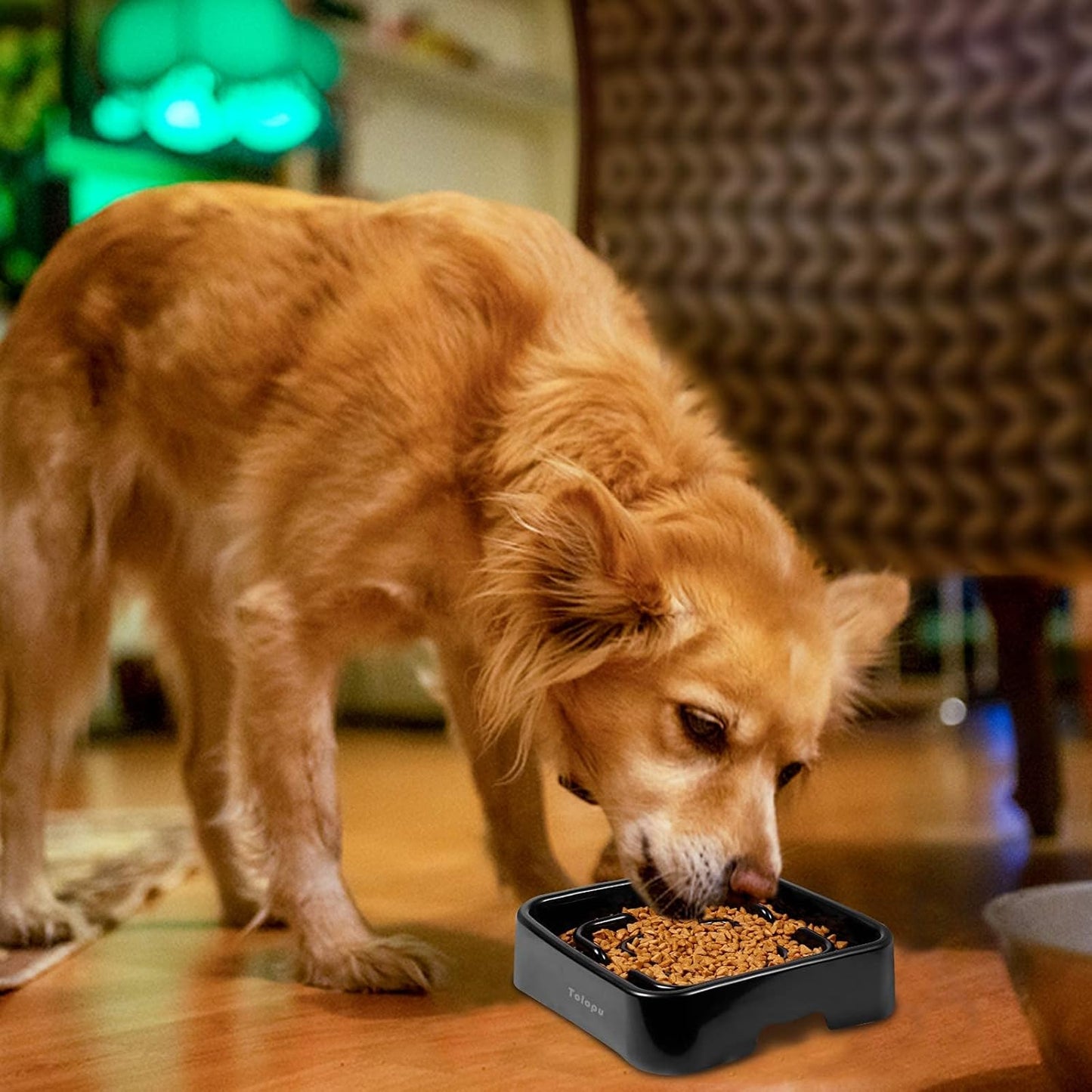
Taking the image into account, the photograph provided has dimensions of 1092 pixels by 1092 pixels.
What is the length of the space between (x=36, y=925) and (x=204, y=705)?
40cm

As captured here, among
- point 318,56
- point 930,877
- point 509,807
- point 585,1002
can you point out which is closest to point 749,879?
point 585,1002

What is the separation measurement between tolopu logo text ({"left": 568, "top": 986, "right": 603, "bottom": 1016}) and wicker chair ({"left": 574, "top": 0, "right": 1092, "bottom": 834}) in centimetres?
68

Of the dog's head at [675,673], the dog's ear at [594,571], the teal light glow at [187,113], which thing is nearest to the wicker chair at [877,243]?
the dog's head at [675,673]

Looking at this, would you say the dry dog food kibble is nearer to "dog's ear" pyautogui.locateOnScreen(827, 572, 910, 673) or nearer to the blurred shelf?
"dog's ear" pyautogui.locateOnScreen(827, 572, 910, 673)

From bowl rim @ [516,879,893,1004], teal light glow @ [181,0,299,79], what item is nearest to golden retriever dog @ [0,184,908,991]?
bowl rim @ [516,879,893,1004]

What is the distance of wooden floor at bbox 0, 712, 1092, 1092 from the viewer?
111 centimetres

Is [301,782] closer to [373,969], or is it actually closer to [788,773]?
[373,969]

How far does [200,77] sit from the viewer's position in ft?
7.17

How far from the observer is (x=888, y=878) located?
1825mm

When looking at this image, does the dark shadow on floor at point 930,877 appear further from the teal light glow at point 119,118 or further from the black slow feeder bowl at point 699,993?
the teal light glow at point 119,118

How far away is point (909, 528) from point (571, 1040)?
75 cm

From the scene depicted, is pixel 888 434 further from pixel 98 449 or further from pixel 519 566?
pixel 98 449

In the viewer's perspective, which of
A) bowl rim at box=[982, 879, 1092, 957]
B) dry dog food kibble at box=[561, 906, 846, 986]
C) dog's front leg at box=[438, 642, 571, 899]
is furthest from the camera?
dog's front leg at box=[438, 642, 571, 899]

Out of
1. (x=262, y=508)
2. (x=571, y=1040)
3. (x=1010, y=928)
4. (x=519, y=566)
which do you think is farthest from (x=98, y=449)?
(x=1010, y=928)
